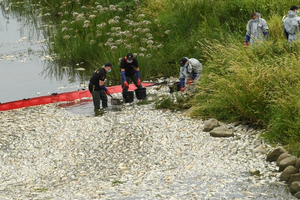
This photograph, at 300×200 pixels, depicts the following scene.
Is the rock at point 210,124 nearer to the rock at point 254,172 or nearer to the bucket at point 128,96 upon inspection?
the rock at point 254,172

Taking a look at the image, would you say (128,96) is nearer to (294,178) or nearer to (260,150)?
(260,150)

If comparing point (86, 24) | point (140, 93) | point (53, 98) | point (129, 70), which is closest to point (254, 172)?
point (140, 93)

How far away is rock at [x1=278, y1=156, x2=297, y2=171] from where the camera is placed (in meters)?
9.46

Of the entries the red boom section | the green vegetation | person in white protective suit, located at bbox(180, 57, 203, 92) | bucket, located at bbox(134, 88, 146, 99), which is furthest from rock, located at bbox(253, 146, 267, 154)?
the red boom section

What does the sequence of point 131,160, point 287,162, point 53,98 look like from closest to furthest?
point 287,162
point 131,160
point 53,98

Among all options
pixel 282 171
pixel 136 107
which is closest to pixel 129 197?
pixel 282 171

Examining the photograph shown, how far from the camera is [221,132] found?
11.4m

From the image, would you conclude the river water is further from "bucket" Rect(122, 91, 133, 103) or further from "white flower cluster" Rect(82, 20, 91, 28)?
"bucket" Rect(122, 91, 133, 103)

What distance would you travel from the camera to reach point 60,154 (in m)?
11.2

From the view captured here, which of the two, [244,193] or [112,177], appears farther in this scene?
[112,177]

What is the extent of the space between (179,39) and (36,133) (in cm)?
681

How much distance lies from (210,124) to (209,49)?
3423 millimetres

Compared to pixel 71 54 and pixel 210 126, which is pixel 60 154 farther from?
pixel 71 54

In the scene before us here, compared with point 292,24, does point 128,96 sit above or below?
below
